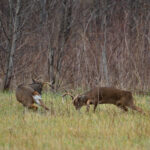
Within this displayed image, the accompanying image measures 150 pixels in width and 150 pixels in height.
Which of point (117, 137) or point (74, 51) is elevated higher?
point (74, 51)

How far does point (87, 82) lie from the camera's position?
8953 mm

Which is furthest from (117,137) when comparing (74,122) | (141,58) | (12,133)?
(141,58)

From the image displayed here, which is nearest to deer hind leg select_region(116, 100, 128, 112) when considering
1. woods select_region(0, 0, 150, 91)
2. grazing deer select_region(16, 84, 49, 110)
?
grazing deer select_region(16, 84, 49, 110)

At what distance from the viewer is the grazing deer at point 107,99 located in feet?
21.0

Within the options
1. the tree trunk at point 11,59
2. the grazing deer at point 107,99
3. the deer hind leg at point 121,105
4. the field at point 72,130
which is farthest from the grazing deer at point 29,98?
the tree trunk at point 11,59

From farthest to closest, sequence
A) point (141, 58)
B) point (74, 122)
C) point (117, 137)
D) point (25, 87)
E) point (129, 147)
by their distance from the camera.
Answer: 1. point (141, 58)
2. point (25, 87)
3. point (74, 122)
4. point (117, 137)
5. point (129, 147)

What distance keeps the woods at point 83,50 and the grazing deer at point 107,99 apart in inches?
46.7

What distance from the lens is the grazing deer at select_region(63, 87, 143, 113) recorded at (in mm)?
6387

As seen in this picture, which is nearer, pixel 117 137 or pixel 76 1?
pixel 117 137

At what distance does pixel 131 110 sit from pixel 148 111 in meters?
0.39

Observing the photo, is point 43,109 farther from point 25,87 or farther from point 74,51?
point 74,51

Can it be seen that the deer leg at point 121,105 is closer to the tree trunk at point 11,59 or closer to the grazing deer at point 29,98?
the grazing deer at point 29,98

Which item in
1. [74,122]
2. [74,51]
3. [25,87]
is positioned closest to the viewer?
[74,122]

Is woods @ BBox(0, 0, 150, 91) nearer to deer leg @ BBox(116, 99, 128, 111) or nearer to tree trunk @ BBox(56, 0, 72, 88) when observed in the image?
tree trunk @ BBox(56, 0, 72, 88)
